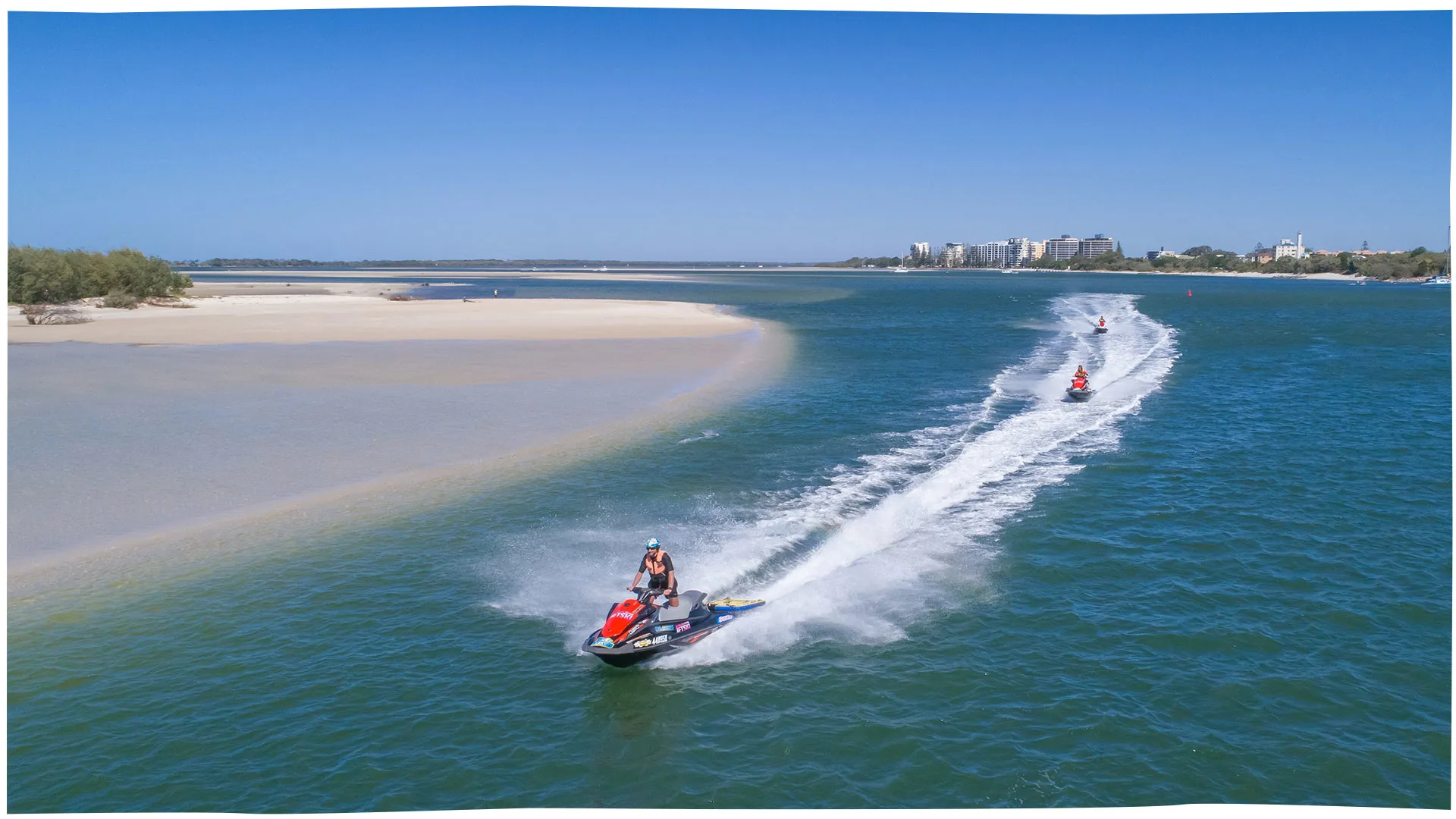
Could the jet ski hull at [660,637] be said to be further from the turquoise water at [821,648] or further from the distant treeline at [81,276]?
the distant treeline at [81,276]

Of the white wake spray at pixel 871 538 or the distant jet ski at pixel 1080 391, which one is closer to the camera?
the white wake spray at pixel 871 538

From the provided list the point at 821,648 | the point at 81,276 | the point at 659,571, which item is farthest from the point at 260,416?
the point at 81,276

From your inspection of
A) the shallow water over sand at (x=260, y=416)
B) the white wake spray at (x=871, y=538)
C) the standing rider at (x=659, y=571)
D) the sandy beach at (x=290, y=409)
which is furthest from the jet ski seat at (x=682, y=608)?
the shallow water over sand at (x=260, y=416)

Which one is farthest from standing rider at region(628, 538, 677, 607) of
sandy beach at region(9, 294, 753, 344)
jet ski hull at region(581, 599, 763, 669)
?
sandy beach at region(9, 294, 753, 344)

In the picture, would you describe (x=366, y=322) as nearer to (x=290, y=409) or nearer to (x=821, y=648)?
(x=290, y=409)

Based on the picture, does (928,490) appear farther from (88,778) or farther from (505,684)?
(88,778)

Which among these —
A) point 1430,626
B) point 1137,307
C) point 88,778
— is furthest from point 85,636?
point 1137,307

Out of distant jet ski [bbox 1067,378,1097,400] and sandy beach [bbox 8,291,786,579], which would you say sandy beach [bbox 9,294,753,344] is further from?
distant jet ski [bbox 1067,378,1097,400]
